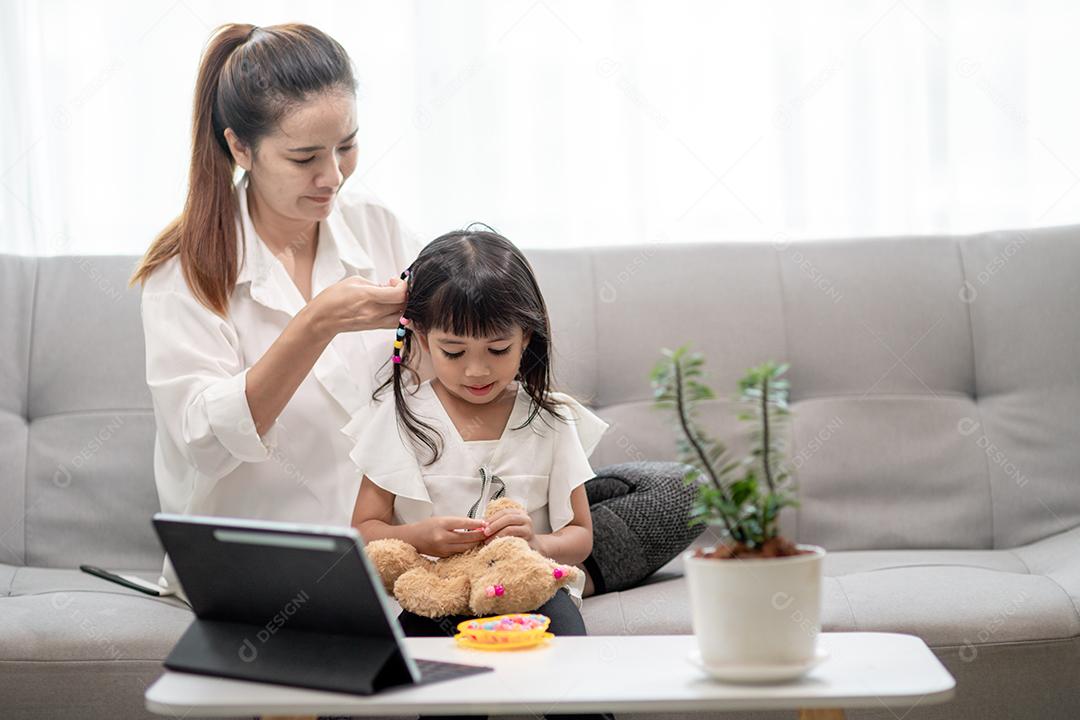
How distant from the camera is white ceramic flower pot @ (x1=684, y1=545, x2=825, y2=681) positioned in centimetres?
97

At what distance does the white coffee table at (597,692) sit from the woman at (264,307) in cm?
71

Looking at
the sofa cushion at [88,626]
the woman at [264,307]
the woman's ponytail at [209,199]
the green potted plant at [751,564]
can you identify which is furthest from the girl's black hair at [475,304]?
the green potted plant at [751,564]

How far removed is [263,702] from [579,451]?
79cm

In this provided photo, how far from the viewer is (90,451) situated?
2.08 metres

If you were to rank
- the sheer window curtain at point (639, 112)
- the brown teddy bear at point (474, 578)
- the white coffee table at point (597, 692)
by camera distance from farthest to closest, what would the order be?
the sheer window curtain at point (639, 112) < the brown teddy bear at point (474, 578) < the white coffee table at point (597, 692)

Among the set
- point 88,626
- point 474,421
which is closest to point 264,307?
point 474,421

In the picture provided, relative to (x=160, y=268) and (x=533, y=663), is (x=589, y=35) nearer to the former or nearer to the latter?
(x=160, y=268)

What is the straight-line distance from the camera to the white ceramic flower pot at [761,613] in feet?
3.20

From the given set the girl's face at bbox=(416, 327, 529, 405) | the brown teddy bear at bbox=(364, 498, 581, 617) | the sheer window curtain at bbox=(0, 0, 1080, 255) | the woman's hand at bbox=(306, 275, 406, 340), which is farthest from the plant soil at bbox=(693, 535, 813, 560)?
the sheer window curtain at bbox=(0, 0, 1080, 255)

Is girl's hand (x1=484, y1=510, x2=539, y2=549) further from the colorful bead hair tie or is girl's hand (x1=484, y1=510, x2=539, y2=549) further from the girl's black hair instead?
the colorful bead hair tie

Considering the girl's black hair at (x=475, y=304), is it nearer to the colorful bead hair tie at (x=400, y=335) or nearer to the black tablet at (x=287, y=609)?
the colorful bead hair tie at (x=400, y=335)

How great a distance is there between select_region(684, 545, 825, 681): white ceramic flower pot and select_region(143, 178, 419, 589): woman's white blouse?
872 millimetres

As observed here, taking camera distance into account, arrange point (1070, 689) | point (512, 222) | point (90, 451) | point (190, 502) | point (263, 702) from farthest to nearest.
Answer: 1. point (512, 222)
2. point (90, 451)
3. point (190, 502)
4. point (1070, 689)
5. point (263, 702)

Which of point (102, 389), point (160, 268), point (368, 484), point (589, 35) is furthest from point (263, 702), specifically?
point (589, 35)
